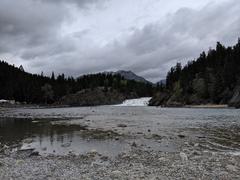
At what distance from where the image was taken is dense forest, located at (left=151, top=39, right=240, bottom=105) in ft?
458

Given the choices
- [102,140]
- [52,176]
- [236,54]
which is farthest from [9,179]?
[236,54]

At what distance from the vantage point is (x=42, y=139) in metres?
33.7

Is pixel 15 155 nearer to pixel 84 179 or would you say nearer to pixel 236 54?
pixel 84 179

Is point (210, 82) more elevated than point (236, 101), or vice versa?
point (210, 82)

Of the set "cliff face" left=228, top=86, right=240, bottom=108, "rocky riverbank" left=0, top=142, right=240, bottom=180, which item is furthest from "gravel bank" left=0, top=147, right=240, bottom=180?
"cliff face" left=228, top=86, right=240, bottom=108

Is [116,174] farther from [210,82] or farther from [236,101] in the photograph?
[210,82]

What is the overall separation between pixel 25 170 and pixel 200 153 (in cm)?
1178

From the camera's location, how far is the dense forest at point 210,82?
140 meters

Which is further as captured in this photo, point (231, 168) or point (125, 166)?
point (125, 166)

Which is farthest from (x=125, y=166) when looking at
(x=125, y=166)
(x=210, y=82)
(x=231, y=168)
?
(x=210, y=82)

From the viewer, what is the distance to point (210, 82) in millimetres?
150875

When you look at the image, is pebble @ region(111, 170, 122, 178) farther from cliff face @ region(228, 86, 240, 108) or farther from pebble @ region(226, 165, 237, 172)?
cliff face @ region(228, 86, 240, 108)

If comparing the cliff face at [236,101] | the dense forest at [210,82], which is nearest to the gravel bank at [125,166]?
the cliff face at [236,101]

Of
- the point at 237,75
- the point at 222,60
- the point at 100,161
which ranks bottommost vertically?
the point at 100,161
